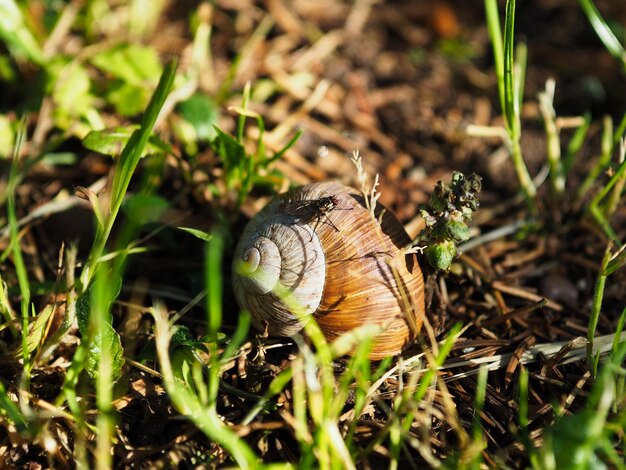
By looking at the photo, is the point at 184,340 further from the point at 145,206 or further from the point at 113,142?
the point at 113,142

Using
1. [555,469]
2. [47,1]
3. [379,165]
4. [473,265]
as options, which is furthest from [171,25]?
[555,469]

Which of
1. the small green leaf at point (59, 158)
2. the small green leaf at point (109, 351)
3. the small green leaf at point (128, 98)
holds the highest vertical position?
the small green leaf at point (128, 98)

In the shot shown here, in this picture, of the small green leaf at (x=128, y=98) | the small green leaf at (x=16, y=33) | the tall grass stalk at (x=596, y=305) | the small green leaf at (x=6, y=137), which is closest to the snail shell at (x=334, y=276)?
the tall grass stalk at (x=596, y=305)

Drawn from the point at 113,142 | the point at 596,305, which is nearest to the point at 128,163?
the point at 113,142

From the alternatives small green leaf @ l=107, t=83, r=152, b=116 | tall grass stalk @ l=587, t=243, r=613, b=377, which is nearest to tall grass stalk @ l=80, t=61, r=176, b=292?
small green leaf @ l=107, t=83, r=152, b=116

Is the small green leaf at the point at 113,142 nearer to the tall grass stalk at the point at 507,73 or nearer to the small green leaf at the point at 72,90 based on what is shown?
the small green leaf at the point at 72,90
